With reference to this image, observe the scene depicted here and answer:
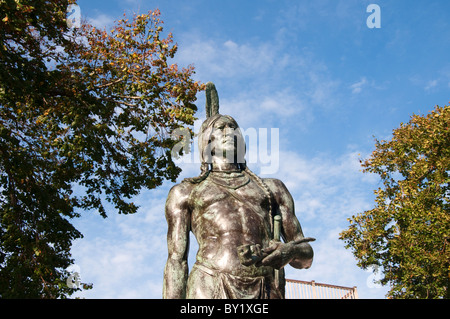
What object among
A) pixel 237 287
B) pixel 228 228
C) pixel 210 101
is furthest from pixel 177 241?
pixel 210 101

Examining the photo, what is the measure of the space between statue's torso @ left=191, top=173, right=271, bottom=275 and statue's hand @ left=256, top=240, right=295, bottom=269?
24 cm

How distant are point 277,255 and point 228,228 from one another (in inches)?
23.9

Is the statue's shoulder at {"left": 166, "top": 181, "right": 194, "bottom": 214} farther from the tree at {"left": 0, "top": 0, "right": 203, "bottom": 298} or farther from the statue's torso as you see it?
the tree at {"left": 0, "top": 0, "right": 203, "bottom": 298}

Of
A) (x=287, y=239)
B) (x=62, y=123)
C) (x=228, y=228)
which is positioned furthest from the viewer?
Result: (x=62, y=123)

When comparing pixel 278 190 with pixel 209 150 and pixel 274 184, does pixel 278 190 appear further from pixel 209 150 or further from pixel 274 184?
pixel 209 150

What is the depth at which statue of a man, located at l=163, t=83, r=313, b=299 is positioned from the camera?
458 centimetres

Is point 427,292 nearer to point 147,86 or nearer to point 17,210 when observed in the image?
point 147,86

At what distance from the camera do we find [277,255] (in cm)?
450

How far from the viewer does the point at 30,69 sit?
11.2 meters

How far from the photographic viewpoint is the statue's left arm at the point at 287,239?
14.9ft

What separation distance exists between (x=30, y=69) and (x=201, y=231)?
8.01m

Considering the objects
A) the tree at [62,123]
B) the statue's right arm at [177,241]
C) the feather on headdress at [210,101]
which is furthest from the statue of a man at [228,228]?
the tree at [62,123]

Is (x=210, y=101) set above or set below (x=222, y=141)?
above

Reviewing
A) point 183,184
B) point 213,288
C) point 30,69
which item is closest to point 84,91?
point 30,69
